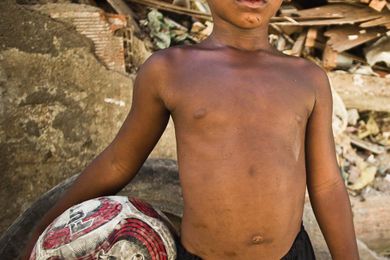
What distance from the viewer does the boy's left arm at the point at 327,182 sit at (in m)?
1.45

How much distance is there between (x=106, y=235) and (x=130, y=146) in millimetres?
298

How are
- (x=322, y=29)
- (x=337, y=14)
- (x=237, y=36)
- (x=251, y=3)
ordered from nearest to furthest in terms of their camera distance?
(x=251, y=3), (x=237, y=36), (x=337, y=14), (x=322, y=29)

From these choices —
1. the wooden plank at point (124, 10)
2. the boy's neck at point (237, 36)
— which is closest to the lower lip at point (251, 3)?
the boy's neck at point (237, 36)

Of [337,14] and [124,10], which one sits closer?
[124,10]

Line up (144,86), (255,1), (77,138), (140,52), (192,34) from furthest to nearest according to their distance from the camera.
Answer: (192,34), (140,52), (77,138), (144,86), (255,1)

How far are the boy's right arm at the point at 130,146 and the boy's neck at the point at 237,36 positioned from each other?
19 centimetres

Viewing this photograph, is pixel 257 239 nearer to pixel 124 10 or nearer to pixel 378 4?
pixel 124 10

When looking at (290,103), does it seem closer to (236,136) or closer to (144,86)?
(236,136)

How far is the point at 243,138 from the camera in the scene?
1.31m

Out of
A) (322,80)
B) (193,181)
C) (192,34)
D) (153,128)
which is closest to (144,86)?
(153,128)

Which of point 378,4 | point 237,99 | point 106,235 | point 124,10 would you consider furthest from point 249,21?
point 378,4

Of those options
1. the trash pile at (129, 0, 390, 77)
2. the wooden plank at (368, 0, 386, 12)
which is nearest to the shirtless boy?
A: the trash pile at (129, 0, 390, 77)

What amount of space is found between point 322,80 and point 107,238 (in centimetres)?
79

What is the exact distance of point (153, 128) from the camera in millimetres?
1477
